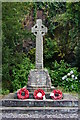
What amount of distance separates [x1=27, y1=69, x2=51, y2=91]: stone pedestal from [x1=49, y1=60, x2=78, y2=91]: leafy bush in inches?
117

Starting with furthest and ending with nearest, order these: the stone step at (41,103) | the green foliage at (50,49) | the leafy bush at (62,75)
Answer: the green foliage at (50,49), the leafy bush at (62,75), the stone step at (41,103)

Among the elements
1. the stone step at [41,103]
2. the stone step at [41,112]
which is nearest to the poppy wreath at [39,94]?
the stone step at [41,103]

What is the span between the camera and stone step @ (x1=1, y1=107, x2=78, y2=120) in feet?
16.8

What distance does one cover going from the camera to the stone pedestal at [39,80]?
21.5 feet

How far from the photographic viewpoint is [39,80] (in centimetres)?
662

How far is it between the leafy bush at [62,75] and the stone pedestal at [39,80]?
117 inches

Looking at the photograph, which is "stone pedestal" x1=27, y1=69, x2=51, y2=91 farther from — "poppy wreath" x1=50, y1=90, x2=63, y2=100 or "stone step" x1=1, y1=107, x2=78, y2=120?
"stone step" x1=1, y1=107, x2=78, y2=120

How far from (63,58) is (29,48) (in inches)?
76.7

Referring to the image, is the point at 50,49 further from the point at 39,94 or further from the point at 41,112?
the point at 41,112

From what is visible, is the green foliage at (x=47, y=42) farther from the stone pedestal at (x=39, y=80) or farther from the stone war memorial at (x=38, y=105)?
the stone war memorial at (x=38, y=105)

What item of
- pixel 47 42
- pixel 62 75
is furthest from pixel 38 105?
pixel 47 42

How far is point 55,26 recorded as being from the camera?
11.9 metres

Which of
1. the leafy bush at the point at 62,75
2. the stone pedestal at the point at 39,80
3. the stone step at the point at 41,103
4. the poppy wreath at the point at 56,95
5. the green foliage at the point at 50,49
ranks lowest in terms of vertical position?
the stone step at the point at 41,103

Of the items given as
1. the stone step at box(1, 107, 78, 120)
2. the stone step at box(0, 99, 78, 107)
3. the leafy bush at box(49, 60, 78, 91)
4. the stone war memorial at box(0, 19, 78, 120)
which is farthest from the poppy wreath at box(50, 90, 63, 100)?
the leafy bush at box(49, 60, 78, 91)
